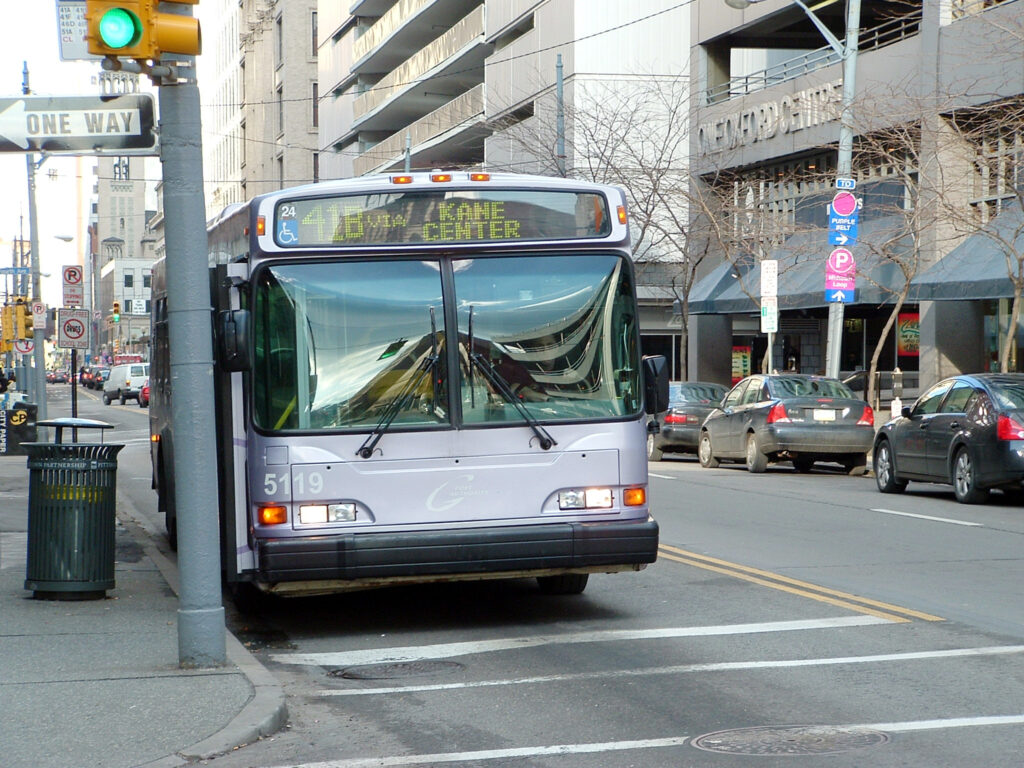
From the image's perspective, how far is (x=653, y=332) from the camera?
47.6 metres

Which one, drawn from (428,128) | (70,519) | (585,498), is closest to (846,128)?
(585,498)

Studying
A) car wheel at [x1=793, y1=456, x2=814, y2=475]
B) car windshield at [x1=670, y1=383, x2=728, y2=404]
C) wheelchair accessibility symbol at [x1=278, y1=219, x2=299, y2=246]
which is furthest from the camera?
car windshield at [x1=670, y1=383, x2=728, y2=404]

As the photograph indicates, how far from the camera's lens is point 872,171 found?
31.6 m

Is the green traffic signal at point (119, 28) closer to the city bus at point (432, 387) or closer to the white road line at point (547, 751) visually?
the city bus at point (432, 387)

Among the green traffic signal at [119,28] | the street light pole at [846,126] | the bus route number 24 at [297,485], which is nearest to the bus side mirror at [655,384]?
the bus route number 24 at [297,485]

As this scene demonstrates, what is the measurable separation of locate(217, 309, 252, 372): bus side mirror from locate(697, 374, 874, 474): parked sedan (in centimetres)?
1505

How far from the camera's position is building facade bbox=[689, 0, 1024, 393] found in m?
26.5

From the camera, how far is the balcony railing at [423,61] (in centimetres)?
5062

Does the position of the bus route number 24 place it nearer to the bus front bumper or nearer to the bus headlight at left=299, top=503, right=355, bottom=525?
the bus headlight at left=299, top=503, right=355, bottom=525

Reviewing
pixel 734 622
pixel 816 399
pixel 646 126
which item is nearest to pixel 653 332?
pixel 646 126

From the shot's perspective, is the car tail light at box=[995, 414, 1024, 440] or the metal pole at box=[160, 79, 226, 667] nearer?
the metal pole at box=[160, 79, 226, 667]

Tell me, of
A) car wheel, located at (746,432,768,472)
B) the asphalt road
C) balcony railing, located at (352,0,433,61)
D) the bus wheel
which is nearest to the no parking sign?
car wheel, located at (746,432,768,472)

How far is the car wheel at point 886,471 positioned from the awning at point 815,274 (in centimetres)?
784

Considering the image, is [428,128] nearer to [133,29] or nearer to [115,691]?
[133,29]
